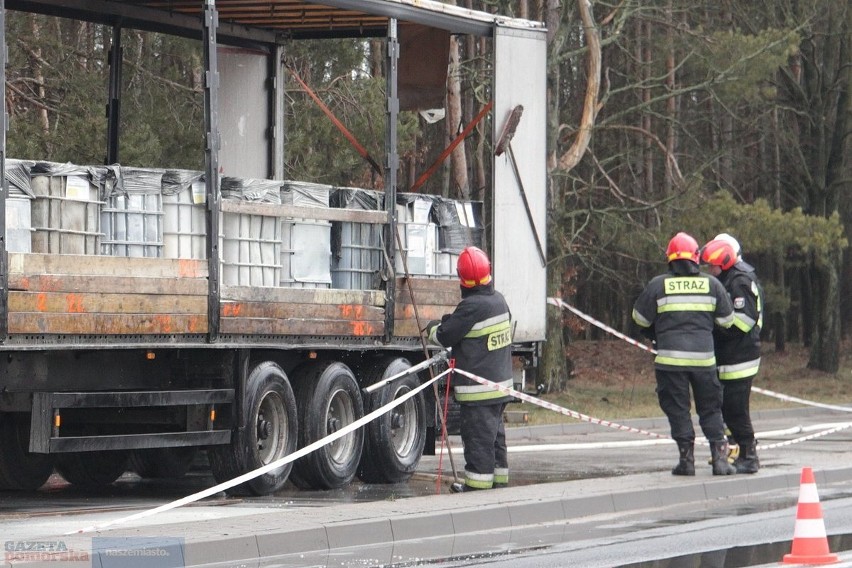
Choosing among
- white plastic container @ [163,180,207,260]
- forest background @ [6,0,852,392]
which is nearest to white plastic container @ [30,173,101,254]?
white plastic container @ [163,180,207,260]

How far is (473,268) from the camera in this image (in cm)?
1277

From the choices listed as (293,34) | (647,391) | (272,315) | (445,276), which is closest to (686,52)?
(647,391)

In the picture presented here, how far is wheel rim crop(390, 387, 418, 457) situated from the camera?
48.2 ft

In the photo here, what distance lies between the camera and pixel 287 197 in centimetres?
1338

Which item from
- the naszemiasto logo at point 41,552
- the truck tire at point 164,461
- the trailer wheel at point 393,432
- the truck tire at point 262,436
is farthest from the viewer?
the truck tire at point 164,461

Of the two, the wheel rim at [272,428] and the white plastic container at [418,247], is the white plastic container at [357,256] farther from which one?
the wheel rim at [272,428]

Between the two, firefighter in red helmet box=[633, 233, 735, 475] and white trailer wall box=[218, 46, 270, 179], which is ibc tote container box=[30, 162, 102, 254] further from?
white trailer wall box=[218, 46, 270, 179]

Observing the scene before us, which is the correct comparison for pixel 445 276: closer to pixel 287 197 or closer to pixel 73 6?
pixel 287 197

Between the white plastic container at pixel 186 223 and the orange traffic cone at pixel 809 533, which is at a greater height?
the white plastic container at pixel 186 223

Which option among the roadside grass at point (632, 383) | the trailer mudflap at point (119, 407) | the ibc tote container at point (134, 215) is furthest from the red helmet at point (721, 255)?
the roadside grass at point (632, 383)

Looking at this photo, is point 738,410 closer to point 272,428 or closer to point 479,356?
point 479,356

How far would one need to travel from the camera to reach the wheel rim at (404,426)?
48.2ft

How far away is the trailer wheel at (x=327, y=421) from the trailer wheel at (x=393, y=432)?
203mm

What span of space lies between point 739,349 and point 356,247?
3458mm
